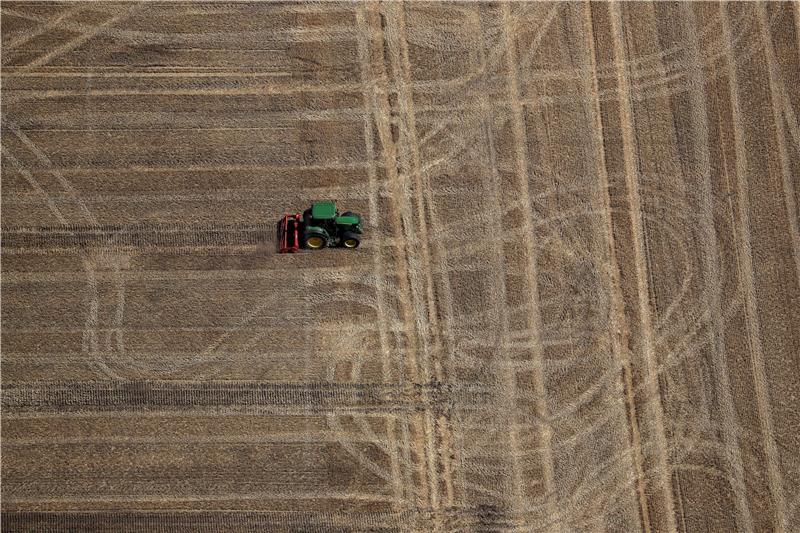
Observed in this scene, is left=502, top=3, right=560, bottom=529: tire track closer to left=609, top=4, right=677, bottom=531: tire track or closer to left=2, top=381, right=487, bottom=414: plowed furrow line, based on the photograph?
left=2, top=381, right=487, bottom=414: plowed furrow line

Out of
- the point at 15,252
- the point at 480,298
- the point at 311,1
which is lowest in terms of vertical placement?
the point at 480,298

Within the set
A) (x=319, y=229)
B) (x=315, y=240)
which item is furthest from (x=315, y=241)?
(x=319, y=229)

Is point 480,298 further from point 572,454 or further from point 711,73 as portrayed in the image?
point 711,73

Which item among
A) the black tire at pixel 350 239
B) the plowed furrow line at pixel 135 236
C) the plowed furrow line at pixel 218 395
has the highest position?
the plowed furrow line at pixel 135 236

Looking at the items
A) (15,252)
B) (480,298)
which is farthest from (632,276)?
(15,252)

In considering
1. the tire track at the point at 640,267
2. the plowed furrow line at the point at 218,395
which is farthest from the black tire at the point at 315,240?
the tire track at the point at 640,267

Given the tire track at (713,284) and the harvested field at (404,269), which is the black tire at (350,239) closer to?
the harvested field at (404,269)

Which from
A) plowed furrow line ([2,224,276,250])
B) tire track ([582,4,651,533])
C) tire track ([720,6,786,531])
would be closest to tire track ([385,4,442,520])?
plowed furrow line ([2,224,276,250])
